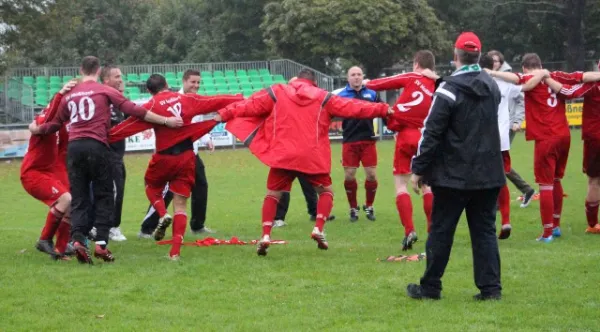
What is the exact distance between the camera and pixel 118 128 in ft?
33.8

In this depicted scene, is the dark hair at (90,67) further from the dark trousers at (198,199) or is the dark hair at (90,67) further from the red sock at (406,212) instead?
the red sock at (406,212)

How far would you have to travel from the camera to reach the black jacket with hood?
7.64m

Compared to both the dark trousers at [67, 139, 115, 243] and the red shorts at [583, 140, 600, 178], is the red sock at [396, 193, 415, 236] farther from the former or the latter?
the dark trousers at [67, 139, 115, 243]

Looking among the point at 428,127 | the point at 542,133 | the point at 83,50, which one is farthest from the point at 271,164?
the point at 83,50

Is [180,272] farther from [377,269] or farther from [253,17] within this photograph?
[253,17]

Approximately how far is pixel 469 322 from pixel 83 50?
43.9 meters

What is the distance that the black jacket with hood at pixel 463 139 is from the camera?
7637mm

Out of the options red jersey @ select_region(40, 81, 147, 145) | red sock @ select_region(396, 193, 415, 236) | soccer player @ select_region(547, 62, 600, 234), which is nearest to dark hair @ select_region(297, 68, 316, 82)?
red sock @ select_region(396, 193, 415, 236)

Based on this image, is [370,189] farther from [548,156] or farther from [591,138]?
[591,138]

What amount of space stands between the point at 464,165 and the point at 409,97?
3036 mm

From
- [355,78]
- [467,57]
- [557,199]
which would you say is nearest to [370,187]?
[355,78]

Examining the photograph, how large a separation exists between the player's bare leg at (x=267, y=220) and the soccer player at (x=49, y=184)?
7.21ft

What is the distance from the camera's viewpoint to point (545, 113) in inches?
455

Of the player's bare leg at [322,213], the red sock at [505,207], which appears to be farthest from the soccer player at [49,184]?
the red sock at [505,207]
